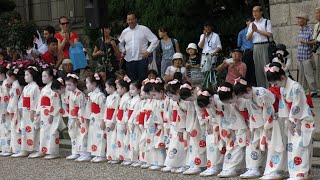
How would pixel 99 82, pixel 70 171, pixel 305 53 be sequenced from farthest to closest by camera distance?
pixel 305 53
pixel 99 82
pixel 70 171

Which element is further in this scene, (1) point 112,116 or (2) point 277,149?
(1) point 112,116

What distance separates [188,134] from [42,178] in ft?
6.81

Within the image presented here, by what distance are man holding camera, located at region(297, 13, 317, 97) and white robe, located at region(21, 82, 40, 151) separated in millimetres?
4947

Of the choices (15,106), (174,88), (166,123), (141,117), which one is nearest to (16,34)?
(15,106)

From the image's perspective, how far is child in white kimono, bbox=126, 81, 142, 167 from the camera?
41.9ft

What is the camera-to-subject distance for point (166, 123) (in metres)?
12.2

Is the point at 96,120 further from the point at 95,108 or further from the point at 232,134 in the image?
the point at 232,134

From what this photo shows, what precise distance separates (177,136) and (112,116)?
1.59 meters

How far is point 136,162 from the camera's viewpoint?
12.9 meters

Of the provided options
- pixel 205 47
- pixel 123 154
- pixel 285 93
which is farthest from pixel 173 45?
pixel 285 93

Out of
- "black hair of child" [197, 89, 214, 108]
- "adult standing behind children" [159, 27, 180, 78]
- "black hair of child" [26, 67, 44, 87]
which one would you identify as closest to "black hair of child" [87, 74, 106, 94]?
"black hair of child" [26, 67, 44, 87]

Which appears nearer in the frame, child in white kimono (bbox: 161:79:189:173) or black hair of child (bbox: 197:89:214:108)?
black hair of child (bbox: 197:89:214:108)

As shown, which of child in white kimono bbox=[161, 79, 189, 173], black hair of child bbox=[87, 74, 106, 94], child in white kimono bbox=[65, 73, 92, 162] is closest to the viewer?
child in white kimono bbox=[161, 79, 189, 173]

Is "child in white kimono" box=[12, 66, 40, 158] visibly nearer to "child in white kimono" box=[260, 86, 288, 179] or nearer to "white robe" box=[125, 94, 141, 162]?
"white robe" box=[125, 94, 141, 162]
